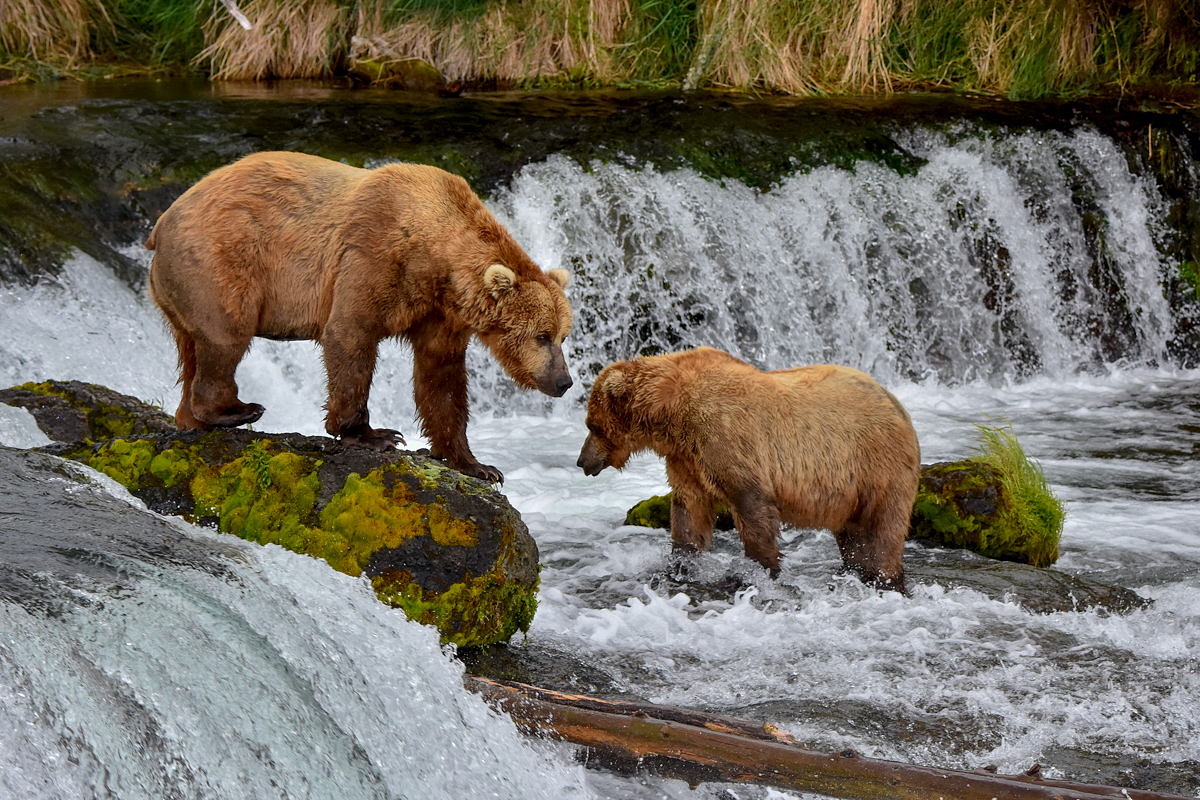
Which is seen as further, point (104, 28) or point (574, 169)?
point (104, 28)

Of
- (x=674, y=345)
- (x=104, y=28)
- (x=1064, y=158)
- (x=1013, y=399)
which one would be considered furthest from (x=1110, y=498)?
(x=104, y=28)

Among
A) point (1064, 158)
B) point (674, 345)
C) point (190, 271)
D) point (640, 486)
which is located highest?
point (1064, 158)

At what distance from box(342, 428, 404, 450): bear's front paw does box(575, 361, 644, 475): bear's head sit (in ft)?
3.58

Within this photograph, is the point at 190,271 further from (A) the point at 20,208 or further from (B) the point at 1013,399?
(B) the point at 1013,399

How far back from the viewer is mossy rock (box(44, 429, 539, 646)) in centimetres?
464

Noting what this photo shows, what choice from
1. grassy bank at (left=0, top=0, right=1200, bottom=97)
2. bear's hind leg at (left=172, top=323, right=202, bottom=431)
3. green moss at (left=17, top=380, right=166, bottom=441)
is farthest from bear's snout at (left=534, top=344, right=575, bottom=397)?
grassy bank at (left=0, top=0, right=1200, bottom=97)

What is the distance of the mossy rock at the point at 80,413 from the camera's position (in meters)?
6.14

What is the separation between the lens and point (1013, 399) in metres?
11.3

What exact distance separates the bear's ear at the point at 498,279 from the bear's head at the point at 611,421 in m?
0.92

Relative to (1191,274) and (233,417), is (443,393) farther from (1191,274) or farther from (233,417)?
(1191,274)

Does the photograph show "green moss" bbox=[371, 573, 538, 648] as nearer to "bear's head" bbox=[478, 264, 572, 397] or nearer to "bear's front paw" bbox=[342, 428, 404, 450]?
Result: "bear's front paw" bbox=[342, 428, 404, 450]

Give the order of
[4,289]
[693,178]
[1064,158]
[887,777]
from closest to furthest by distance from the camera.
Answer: [887,777] → [4,289] → [693,178] → [1064,158]

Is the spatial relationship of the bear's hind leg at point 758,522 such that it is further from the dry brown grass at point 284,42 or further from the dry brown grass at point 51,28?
the dry brown grass at point 51,28

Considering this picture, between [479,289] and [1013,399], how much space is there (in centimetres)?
744
